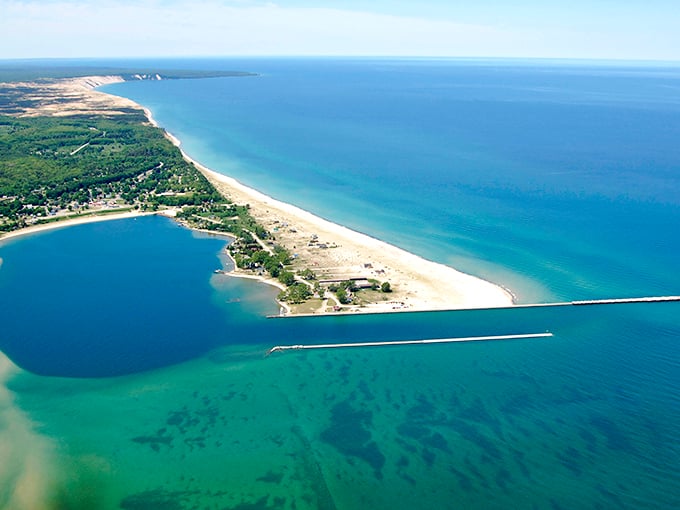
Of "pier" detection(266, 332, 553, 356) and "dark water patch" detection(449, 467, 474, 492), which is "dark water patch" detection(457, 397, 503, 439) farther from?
"pier" detection(266, 332, 553, 356)

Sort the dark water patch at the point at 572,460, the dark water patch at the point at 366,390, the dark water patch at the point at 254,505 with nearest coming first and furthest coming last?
the dark water patch at the point at 254,505 → the dark water patch at the point at 572,460 → the dark water patch at the point at 366,390

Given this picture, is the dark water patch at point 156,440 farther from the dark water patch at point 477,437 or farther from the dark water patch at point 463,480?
the dark water patch at point 477,437

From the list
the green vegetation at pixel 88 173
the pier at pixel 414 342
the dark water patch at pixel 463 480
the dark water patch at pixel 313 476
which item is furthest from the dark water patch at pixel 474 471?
the green vegetation at pixel 88 173

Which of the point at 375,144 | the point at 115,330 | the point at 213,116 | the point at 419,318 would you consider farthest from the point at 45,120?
the point at 419,318

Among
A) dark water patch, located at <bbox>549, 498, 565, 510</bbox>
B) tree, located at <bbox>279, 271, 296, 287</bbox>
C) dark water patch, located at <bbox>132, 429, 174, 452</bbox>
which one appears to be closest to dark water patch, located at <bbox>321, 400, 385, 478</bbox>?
Result: dark water patch, located at <bbox>549, 498, 565, 510</bbox>

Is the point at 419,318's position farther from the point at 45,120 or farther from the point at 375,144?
the point at 45,120

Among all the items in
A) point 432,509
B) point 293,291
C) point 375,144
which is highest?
point 375,144
